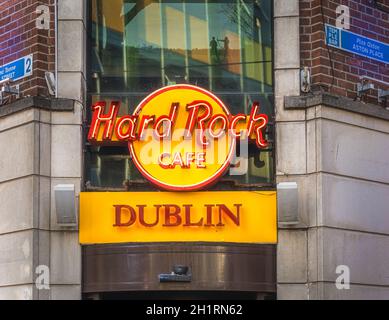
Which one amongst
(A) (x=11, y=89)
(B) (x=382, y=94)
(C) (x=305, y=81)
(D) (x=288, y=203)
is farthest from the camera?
(B) (x=382, y=94)

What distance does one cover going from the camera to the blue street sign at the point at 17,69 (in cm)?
1628

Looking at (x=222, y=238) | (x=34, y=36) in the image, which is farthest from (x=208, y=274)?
(x=34, y=36)

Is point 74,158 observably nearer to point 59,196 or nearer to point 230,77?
point 59,196

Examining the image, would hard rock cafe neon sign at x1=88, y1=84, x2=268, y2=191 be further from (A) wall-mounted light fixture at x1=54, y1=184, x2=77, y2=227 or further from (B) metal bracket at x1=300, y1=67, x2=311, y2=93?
(A) wall-mounted light fixture at x1=54, y1=184, x2=77, y2=227

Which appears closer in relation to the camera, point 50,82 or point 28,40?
point 50,82

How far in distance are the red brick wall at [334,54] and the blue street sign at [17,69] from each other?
4441 millimetres

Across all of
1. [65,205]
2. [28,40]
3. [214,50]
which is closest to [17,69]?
[28,40]

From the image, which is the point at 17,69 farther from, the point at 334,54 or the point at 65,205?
the point at 334,54

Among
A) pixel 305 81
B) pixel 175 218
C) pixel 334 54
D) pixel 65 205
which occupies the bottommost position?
pixel 175 218

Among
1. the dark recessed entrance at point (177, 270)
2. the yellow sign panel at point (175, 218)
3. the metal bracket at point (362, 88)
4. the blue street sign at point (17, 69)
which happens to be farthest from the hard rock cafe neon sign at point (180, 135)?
the metal bracket at point (362, 88)

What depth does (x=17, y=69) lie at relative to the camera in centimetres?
1650

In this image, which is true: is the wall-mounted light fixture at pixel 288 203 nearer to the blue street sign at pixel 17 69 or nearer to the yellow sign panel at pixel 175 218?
the yellow sign panel at pixel 175 218

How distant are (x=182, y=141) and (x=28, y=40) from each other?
3036mm

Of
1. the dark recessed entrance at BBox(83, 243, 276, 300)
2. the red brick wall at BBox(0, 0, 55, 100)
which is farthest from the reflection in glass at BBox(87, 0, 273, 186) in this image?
the dark recessed entrance at BBox(83, 243, 276, 300)
